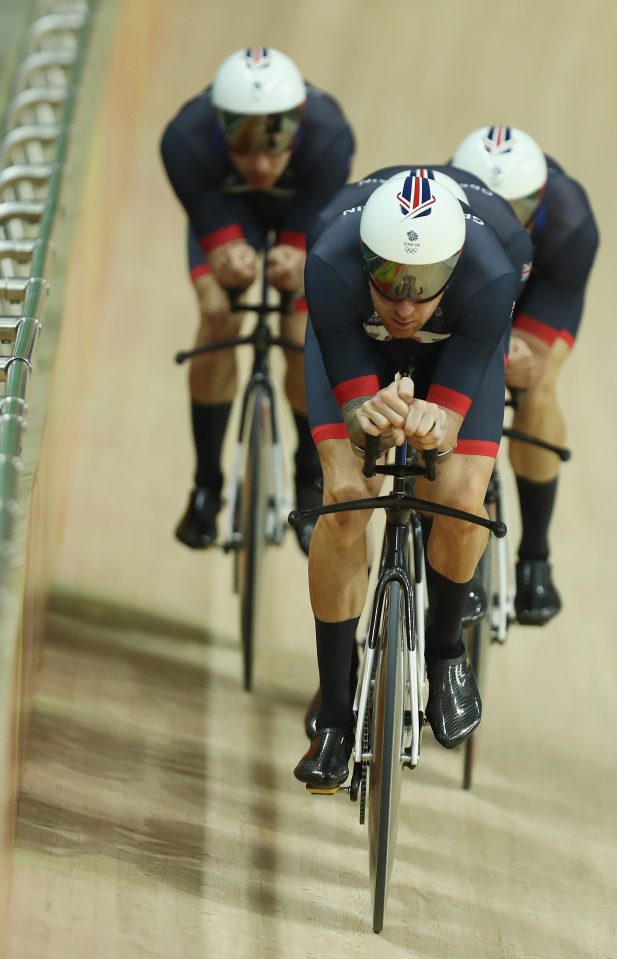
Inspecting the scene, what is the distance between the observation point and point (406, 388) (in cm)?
285

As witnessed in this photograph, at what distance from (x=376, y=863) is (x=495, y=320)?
1.24 metres

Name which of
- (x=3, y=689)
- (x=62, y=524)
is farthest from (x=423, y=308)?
(x=62, y=524)

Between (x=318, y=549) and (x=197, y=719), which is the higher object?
(x=318, y=549)

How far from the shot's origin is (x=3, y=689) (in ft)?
8.43

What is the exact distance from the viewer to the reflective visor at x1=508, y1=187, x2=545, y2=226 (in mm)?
3939

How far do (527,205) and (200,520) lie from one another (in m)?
1.53

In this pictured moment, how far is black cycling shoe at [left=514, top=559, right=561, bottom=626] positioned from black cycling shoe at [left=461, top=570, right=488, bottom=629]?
500mm

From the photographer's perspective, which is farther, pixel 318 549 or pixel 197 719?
pixel 197 719

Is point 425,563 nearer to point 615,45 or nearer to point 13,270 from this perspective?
point 13,270

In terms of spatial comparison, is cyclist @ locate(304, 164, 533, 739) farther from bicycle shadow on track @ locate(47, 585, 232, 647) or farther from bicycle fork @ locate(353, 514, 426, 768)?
bicycle shadow on track @ locate(47, 585, 232, 647)

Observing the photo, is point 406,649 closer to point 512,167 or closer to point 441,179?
point 441,179

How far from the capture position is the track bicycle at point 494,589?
4109 mm

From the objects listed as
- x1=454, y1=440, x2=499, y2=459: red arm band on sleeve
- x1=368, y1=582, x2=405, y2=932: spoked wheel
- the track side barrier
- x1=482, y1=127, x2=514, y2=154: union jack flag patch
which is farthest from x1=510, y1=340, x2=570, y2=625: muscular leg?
the track side barrier

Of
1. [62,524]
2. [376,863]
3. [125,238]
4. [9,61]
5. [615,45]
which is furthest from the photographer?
[615,45]
